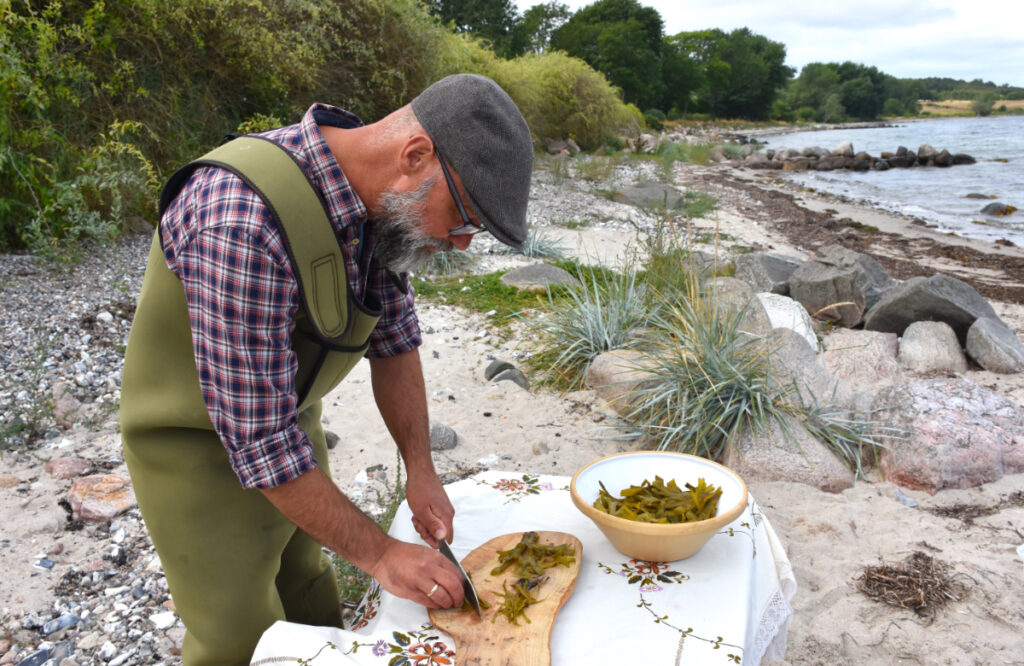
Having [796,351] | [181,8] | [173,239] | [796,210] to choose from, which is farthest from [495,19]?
[173,239]

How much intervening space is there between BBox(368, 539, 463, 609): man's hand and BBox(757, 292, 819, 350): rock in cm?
364

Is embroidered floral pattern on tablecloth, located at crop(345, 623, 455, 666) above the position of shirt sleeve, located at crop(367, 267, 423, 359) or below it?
below

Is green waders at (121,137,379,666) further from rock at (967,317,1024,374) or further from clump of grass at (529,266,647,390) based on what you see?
rock at (967,317,1024,374)

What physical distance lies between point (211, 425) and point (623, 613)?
3.04 feet

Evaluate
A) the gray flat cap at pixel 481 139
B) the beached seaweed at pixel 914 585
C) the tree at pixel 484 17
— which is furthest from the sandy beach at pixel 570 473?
the tree at pixel 484 17

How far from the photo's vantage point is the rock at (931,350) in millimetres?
4668

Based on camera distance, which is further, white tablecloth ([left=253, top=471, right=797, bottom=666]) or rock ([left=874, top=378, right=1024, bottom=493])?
rock ([left=874, top=378, right=1024, bottom=493])

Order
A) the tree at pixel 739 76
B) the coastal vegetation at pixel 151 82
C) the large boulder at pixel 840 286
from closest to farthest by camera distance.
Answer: the coastal vegetation at pixel 151 82
the large boulder at pixel 840 286
the tree at pixel 739 76

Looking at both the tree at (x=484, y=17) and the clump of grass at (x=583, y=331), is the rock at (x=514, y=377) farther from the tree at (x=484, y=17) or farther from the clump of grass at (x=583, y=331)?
the tree at (x=484, y=17)

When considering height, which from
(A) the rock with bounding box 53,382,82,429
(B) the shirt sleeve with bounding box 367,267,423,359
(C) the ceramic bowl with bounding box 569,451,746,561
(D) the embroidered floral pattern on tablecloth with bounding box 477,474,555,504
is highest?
(B) the shirt sleeve with bounding box 367,267,423,359

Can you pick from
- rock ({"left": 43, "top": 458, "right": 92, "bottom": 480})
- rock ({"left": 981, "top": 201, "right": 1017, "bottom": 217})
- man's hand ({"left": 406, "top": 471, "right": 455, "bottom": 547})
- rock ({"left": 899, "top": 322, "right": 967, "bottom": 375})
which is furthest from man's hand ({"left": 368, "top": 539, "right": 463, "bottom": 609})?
rock ({"left": 981, "top": 201, "right": 1017, "bottom": 217})

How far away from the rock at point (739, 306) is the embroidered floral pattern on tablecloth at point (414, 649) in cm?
287

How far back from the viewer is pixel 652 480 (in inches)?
68.4

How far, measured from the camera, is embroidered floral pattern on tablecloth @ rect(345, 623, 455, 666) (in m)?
1.27
